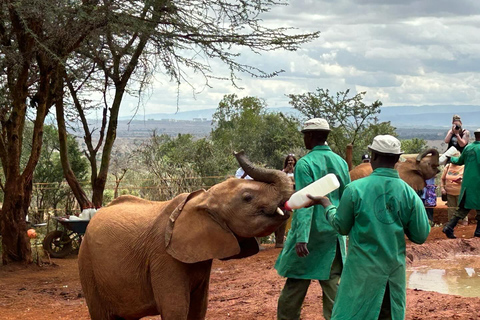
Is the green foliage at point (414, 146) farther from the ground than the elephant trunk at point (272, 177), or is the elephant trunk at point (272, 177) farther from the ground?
the elephant trunk at point (272, 177)

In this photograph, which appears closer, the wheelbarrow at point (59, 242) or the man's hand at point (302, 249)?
the man's hand at point (302, 249)

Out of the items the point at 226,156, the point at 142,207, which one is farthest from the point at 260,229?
the point at 226,156

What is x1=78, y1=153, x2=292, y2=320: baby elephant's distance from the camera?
542cm

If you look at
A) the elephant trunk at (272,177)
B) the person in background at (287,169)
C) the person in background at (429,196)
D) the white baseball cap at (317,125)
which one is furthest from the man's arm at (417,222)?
the person in background at (429,196)

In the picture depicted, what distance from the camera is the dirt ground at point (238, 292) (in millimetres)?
8078

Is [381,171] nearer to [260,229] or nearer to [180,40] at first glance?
[260,229]

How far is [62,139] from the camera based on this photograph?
1448 centimetres

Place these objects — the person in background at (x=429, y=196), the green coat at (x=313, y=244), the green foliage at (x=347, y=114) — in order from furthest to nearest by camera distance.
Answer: the green foliage at (x=347, y=114) → the person in background at (x=429, y=196) → the green coat at (x=313, y=244)

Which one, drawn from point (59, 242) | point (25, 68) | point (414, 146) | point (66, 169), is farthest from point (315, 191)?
point (414, 146)

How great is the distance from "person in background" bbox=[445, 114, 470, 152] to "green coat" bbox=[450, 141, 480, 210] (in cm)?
135

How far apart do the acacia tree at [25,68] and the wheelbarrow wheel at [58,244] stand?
1.15m

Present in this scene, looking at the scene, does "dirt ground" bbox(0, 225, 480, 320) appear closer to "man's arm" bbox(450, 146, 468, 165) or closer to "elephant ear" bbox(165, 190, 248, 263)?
"man's arm" bbox(450, 146, 468, 165)

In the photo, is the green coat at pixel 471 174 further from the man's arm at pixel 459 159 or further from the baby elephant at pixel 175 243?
the baby elephant at pixel 175 243

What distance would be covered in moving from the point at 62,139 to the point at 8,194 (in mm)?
1994
